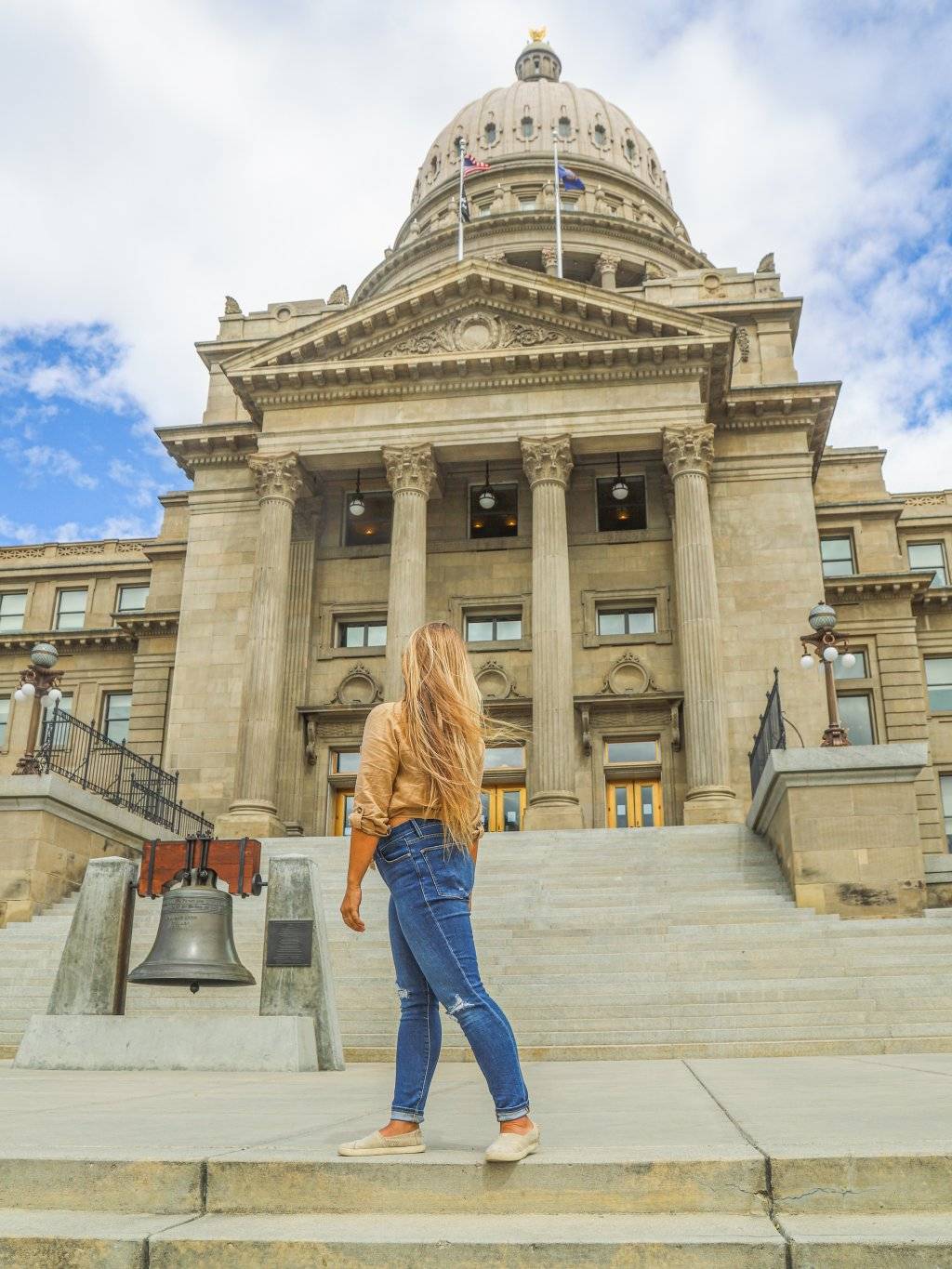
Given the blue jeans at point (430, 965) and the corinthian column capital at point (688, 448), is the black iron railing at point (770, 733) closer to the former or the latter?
the corinthian column capital at point (688, 448)

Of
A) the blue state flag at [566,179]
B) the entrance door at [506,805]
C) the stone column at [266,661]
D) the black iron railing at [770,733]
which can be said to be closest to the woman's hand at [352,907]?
the black iron railing at [770,733]

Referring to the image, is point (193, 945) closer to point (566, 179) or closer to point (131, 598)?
point (131, 598)

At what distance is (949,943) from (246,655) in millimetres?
20977

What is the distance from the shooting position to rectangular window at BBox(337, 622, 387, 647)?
3456 centimetres

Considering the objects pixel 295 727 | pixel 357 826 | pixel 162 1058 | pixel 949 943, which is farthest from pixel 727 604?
pixel 357 826

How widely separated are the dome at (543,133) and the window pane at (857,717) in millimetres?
43659

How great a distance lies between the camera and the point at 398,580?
102ft

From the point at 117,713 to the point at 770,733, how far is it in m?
30.4

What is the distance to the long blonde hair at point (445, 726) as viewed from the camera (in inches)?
194

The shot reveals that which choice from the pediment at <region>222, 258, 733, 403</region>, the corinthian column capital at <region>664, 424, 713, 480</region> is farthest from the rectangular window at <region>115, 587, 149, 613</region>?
the corinthian column capital at <region>664, 424, 713, 480</region>

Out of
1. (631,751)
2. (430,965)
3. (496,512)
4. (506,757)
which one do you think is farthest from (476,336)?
(430,965)

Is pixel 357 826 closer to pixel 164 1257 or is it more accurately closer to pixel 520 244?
pixel 164 1257

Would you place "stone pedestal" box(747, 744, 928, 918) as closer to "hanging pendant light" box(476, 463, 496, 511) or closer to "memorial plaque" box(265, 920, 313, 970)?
"memorial plaque" box(265, 920, 313, 970)

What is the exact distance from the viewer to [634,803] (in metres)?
32.3
